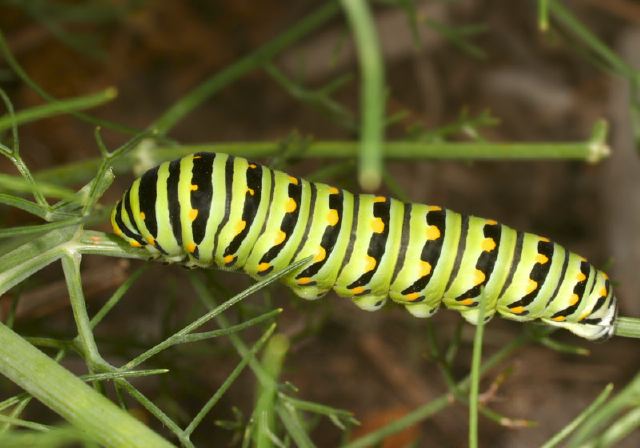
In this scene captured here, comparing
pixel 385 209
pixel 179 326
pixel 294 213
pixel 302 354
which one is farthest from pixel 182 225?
pixel 302 354

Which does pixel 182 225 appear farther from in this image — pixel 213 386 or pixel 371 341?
pixel 371 341

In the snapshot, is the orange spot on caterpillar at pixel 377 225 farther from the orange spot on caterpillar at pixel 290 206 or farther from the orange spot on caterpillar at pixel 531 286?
the orange spot on caterpillar at pixel 531 286

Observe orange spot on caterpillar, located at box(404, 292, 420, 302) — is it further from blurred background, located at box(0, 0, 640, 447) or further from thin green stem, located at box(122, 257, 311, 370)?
blurred background, located at box(0, 0, 640, 447)

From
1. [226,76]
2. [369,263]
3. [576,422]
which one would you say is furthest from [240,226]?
[226,76]

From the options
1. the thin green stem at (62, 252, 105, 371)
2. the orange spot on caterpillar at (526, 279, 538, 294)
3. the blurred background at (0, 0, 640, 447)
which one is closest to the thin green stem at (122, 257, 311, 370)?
the thin green stem at (62, 252, 105, 371)

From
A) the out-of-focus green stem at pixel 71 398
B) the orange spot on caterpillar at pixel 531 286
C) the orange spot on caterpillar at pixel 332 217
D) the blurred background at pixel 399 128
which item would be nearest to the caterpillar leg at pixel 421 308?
the orange spot on caterpillar at pixel 531 286

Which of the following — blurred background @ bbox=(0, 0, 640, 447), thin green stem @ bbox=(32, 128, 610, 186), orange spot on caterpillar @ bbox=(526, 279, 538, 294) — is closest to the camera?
orange spot on caterpillar @ bbox=(526, 279, 538, 294)

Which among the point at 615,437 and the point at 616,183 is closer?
the point at 615,437
